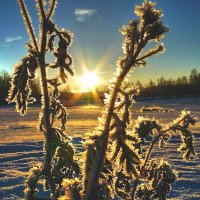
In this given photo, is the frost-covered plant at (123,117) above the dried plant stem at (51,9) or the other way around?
the other way around

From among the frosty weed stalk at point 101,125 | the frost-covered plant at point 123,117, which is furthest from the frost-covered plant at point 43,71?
the frost-covered plant at point 123,117

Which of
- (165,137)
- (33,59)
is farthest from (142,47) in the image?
(165,137)

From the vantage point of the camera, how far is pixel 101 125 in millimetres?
1437

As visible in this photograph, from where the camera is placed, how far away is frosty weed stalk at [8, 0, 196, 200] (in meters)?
1.33

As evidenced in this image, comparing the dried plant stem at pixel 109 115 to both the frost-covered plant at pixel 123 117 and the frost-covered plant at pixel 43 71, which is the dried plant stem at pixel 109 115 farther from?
the frost-covered plant at pixel 43 71

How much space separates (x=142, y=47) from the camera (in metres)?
1.30

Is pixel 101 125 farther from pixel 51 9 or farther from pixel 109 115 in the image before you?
pixel 51 9

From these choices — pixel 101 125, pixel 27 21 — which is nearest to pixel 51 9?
pixel 27 21

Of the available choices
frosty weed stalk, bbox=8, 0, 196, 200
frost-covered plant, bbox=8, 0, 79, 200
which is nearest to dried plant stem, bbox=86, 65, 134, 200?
frosty weed stalk, bbox=8, 0, 196, 200

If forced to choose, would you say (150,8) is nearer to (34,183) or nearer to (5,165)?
(34,183)

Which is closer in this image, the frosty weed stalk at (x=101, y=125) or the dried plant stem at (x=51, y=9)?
the frosty weed stalk at (x=101, y=125)

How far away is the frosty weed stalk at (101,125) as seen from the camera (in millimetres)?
1329

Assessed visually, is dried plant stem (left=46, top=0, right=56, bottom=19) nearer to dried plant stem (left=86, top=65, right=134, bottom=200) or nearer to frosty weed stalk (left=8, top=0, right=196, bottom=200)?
frosty weed stalk (left=8, top=0, right=196, bottom=200)

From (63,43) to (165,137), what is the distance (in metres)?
1.05
